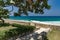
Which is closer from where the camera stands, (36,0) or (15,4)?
(36,0)

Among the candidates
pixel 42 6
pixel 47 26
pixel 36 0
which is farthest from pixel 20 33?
pixel 47 26

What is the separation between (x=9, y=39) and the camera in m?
10.3

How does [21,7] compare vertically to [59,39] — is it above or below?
above

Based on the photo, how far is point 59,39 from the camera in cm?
1222

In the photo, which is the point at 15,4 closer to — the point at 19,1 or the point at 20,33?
the point at 19,1

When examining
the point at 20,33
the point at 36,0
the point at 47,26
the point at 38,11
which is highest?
the point at 36,0

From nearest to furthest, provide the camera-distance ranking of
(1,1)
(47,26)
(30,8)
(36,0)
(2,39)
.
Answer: (36,0) → (2,39) → (30,8) → (1,1) → (47,26)

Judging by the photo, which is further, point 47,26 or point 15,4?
point 47,26

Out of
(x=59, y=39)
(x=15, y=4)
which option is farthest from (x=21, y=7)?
(x=59, y=39)

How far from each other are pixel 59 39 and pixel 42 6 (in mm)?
2828

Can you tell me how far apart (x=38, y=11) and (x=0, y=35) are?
2.14 metres

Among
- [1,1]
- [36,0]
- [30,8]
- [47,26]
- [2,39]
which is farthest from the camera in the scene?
[47,26]

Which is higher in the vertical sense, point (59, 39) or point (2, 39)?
point (2, 39)

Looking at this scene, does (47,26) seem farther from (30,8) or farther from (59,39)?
(30,8)
